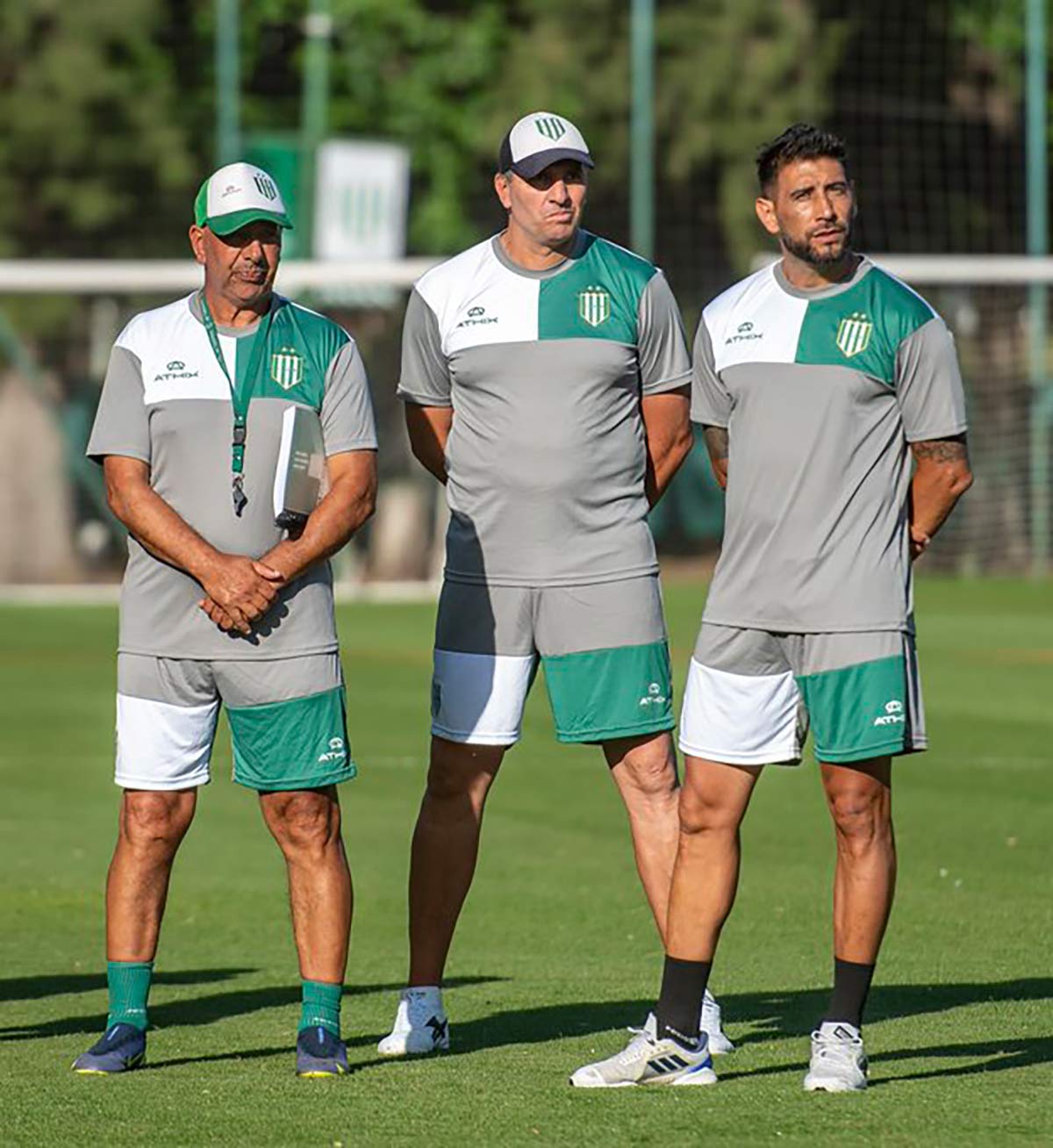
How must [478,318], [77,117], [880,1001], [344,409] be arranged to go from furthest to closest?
[77,117] → [880,1001] → [478,318] → [344,409]

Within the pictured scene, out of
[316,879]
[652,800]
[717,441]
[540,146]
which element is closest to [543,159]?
[540,146]

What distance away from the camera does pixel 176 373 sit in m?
7.28

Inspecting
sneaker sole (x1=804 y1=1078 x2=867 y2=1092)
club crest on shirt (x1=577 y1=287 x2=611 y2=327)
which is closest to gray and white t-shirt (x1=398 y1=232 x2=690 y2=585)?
club crest on shirt (x1=577 y1=287 x2=611 y2=327)

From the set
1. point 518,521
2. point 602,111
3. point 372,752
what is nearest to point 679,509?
point 602,111

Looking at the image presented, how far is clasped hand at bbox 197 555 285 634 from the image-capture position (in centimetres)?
714

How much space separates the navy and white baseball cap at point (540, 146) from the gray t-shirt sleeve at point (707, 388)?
0.68 m

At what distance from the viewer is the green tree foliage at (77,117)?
35.6 meters

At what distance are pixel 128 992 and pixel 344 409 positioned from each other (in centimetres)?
157

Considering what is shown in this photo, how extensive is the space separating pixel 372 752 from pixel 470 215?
2132cm

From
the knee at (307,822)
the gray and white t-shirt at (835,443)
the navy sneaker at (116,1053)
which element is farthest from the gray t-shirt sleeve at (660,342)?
the navy sneaker at (116,1053)

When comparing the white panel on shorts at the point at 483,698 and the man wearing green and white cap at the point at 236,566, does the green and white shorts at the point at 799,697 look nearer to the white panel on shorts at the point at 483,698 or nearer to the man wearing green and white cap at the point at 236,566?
the white panel on shorts at the point at 483,698

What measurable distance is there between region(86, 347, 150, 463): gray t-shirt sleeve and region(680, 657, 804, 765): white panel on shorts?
1.51 m

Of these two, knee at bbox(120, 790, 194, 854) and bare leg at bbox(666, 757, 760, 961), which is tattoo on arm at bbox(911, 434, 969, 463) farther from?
knee at bbox(120, 790, 194, 854)

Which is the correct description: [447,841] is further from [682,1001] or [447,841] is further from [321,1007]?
[682,1001]
